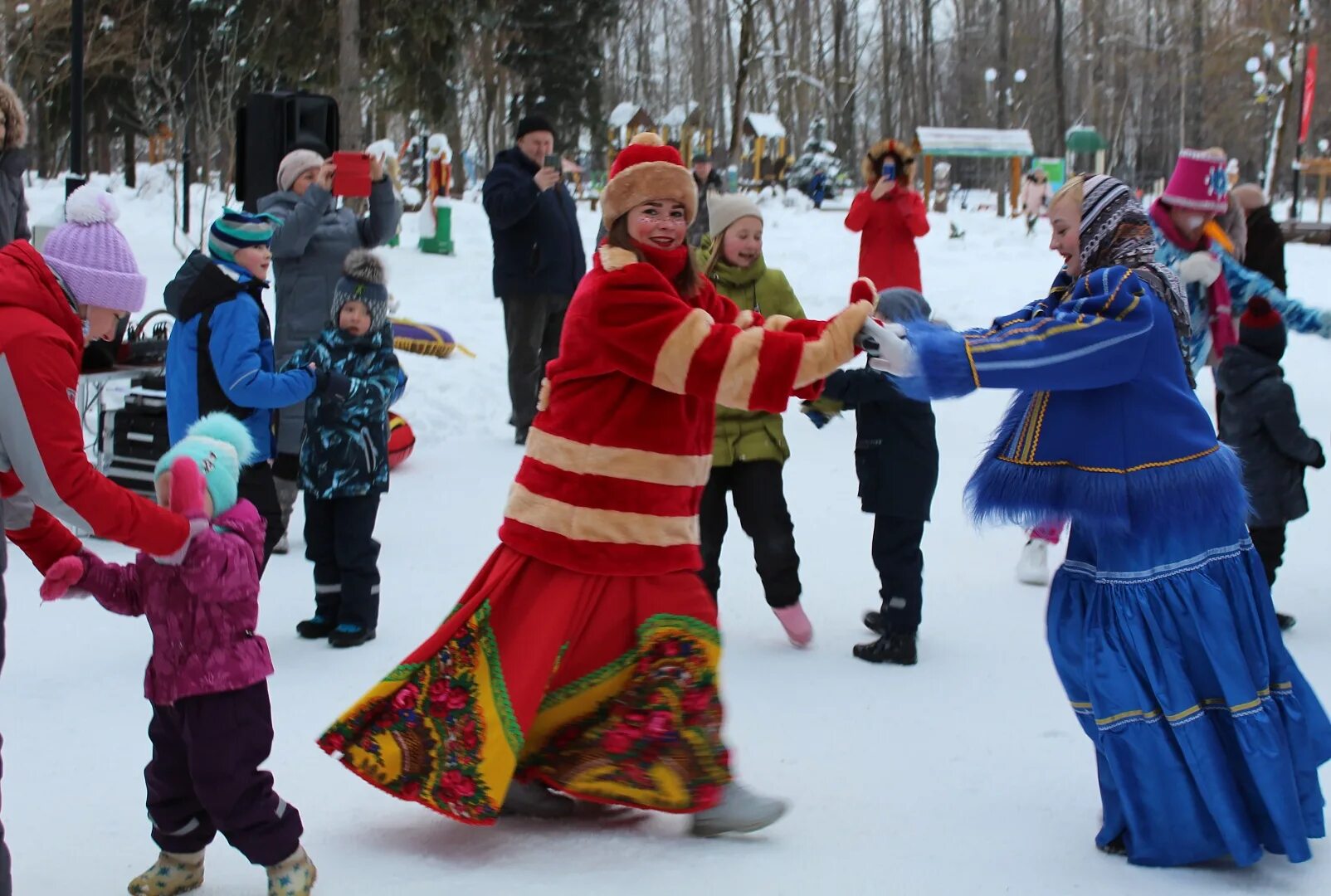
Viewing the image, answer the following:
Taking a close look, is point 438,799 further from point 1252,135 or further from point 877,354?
point 1252,135

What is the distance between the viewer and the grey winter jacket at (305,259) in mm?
6996

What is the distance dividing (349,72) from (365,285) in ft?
38.6

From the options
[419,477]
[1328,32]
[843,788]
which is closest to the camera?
[843,788]

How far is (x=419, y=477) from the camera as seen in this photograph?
8.66 meters

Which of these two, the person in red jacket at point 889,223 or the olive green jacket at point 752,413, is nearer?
the olive green jacket at point 752,413

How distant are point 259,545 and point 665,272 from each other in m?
1.24

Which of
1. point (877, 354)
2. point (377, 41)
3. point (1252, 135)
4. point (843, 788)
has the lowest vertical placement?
point (843, 788)


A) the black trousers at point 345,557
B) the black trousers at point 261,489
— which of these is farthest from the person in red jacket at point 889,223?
the black trousers at point 261,489

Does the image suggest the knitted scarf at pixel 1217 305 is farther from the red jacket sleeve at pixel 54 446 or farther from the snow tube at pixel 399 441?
the snow tube at pixel 399 441

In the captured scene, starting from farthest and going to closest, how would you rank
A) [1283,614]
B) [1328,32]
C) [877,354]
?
[1328,32] < [1283,614] < [877,354]

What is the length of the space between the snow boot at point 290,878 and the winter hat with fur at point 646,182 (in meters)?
1.77

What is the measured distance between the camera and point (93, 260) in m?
3.19

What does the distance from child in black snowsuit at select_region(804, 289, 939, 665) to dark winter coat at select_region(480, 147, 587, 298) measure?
3.93 meters

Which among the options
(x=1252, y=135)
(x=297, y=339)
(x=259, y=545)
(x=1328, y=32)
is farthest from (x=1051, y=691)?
(x=1252, y=135)
